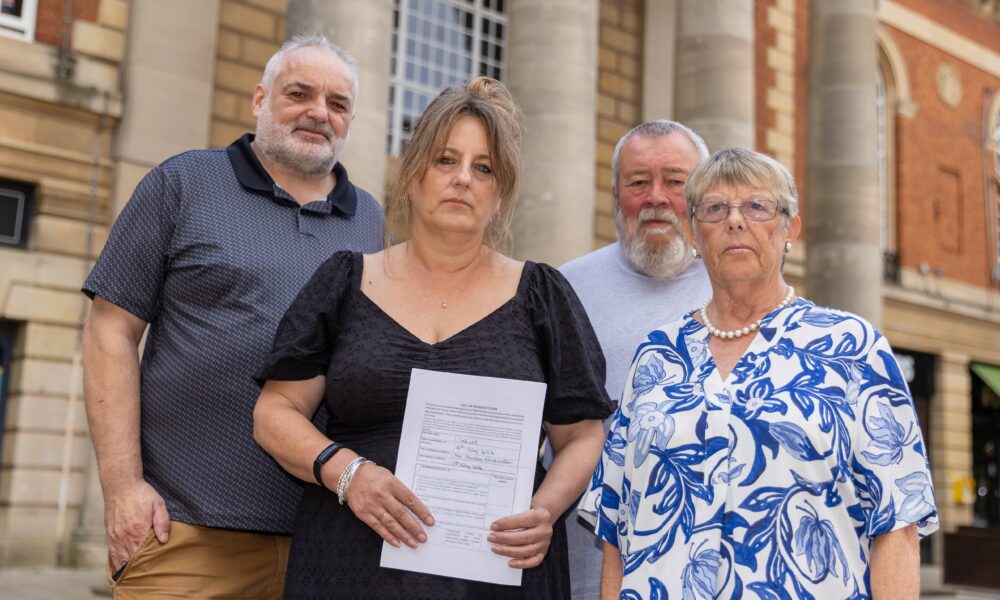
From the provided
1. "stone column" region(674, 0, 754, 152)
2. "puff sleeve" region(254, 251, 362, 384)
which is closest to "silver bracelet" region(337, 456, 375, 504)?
"puff sleeve" region(254, 251, 362, 384)

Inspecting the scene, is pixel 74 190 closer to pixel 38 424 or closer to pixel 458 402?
pixel 38 424

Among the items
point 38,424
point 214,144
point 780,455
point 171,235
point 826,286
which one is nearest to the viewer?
point 780,455

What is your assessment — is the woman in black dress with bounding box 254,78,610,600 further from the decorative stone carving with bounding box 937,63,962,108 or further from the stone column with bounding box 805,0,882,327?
the decorative stone carving with bounding box 937,63,962,108

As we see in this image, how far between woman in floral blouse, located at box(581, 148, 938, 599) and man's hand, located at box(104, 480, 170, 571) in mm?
1277

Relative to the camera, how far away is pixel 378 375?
92.3 inches

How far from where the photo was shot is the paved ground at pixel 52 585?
8773mm

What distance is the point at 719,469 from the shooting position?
2.26 meters

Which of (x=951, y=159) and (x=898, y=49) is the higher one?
(x=898, y=49)

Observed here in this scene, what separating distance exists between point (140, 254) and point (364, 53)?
21.5 ft

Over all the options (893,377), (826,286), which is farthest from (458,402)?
(826,286)

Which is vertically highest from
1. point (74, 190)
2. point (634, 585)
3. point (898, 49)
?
point (898, 49)

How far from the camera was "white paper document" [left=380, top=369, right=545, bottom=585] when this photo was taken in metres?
2.23

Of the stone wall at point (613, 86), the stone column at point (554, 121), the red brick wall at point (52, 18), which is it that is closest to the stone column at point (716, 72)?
the stone column at point (554, 121)

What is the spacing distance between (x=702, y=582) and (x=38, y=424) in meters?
9.95
